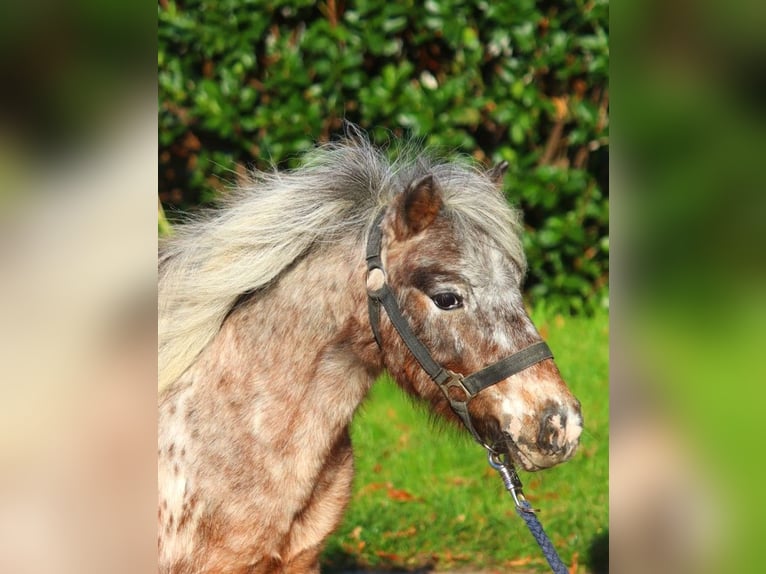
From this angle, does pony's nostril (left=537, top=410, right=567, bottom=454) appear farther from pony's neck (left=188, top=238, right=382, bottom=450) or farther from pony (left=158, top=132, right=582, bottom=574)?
pony's neck (left=188, top=238, right=382, bottom=450)

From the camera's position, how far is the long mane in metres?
2.57

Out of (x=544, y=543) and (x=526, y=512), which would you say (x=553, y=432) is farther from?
(x=544, y=543)

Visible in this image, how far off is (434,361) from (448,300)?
0.53ft

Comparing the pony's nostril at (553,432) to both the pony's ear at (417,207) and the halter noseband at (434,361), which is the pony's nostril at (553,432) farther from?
the pony's ear at (417,207)

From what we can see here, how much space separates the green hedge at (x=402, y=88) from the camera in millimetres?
6430

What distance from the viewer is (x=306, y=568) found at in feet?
8.60

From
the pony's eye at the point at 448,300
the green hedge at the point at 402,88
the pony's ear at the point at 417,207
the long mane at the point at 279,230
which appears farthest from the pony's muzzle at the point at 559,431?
the green hedge at the point at 402,88

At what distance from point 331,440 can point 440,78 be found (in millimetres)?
4646

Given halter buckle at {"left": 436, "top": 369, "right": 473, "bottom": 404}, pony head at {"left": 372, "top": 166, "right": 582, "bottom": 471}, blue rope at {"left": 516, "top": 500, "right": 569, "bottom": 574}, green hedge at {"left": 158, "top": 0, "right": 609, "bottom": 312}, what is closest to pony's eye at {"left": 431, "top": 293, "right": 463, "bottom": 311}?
pony head at {"left": 372, "top": 166, "right": 582, "bottom": 471}
